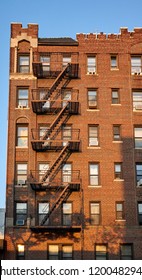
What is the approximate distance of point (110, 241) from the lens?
32750mm

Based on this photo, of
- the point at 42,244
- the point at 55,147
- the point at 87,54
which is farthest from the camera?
the point at 87,54

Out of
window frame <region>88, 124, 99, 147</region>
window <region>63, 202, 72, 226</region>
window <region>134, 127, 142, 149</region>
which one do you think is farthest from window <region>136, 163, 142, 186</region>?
window <region>63, 202, 72, 226</region>

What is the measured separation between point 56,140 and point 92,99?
5.13 m

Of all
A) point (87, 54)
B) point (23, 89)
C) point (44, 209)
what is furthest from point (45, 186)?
point (87, 54)

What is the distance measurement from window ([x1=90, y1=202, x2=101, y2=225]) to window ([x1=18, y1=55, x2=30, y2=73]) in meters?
13.2

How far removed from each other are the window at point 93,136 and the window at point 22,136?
5514 mm

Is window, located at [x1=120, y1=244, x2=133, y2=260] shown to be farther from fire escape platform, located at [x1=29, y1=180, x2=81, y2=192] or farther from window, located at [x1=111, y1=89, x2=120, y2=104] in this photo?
window, located at [x1=111, y1=89, x2=120, y2=104]

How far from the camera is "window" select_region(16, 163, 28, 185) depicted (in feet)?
112

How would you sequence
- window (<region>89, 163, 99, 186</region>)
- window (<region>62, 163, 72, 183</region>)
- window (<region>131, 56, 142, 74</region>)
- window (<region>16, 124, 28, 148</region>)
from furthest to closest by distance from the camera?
window (<region>131, 56, 142, 74</region>)
window (<region>16, 124, 28, 148</region>)
window (<region>89, 163, 99, 186</region>)
window (<region>62, 163, 72, 183</region>)

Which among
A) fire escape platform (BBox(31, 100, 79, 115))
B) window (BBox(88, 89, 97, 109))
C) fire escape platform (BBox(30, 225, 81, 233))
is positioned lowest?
fire escape platform (BBox(30, 225, 81, 233))

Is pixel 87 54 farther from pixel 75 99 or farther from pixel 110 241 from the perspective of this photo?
pixel 110 241

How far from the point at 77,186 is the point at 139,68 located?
12580 millimetres

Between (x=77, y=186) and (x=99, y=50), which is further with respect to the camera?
(x=99, y=50)

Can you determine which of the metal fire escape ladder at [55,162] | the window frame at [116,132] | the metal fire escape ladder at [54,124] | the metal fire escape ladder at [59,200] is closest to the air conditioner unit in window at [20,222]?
the metal fire escape ladder at [59,200]
